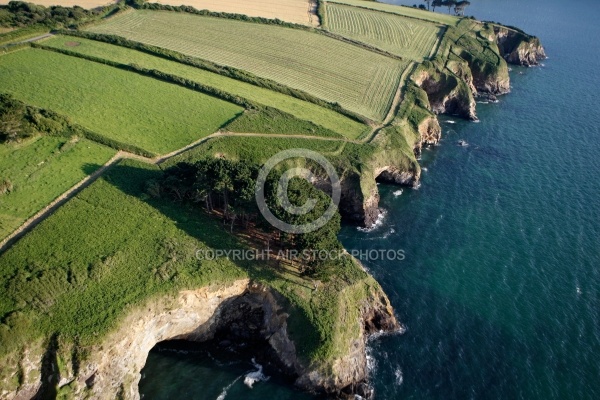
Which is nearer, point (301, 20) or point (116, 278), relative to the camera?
point (116, 278)

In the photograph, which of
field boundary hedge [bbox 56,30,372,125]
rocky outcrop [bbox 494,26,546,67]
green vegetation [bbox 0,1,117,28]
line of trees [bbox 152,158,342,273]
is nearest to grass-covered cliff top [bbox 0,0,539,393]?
field boundary hedge [bbox 56,30,372,125]

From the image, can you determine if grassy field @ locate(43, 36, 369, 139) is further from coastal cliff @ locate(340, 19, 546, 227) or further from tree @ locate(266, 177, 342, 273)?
tree @ locate(266, 177, 342, 273)

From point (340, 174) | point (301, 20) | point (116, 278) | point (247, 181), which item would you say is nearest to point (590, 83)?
point (301, 20)

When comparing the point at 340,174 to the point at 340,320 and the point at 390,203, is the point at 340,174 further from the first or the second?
the point at 340,320

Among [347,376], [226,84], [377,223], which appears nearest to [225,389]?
[347,376]

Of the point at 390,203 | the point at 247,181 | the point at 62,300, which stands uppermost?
the point at 247,181

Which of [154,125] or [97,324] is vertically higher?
[154,125]

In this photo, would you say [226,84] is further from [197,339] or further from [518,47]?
[518,47]
